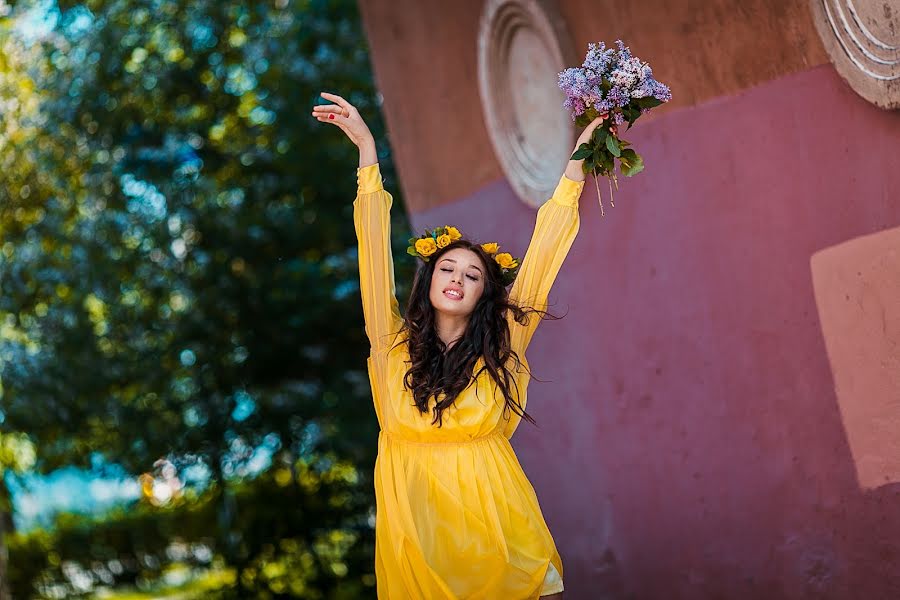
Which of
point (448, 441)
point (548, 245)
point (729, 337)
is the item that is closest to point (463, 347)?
point (448, 441)

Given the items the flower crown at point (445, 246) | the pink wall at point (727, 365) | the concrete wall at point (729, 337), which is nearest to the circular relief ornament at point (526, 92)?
the concrete wall at point (729, 337)

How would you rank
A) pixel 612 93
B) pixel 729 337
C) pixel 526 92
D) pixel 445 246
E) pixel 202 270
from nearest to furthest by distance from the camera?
pixel 612 93
pixel 445 246
pixel 729 337
pixel 526 92
pixel 202 270

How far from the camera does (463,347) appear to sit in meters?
3.56

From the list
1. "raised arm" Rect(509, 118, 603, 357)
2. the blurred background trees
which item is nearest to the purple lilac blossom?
"raised arm" Rect(509, 118, 603, 357)

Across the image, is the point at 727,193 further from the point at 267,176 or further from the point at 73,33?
the point at 73,33

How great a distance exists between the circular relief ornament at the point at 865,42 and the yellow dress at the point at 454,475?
34.3 inches

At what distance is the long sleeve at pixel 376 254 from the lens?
11.8 feet

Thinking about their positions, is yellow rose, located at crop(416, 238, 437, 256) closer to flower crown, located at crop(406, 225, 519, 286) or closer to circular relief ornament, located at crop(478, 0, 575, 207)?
flower crown, located at crop(406, 225, 519, 286)

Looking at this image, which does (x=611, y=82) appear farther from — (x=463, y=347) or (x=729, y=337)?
(x=729, y=337)

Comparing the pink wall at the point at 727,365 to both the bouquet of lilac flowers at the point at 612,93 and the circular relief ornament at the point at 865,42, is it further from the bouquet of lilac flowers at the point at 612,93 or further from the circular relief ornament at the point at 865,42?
the bouquet of lilac flowers at the point at 612,93

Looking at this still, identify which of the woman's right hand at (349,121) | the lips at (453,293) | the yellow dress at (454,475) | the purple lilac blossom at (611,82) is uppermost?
the woman's right hand at (349,121)

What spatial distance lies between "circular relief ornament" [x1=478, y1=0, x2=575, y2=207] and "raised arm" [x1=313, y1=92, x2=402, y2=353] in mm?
1956

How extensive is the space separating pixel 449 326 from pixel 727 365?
4.42ft

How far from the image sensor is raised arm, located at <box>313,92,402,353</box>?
3.57 meters
